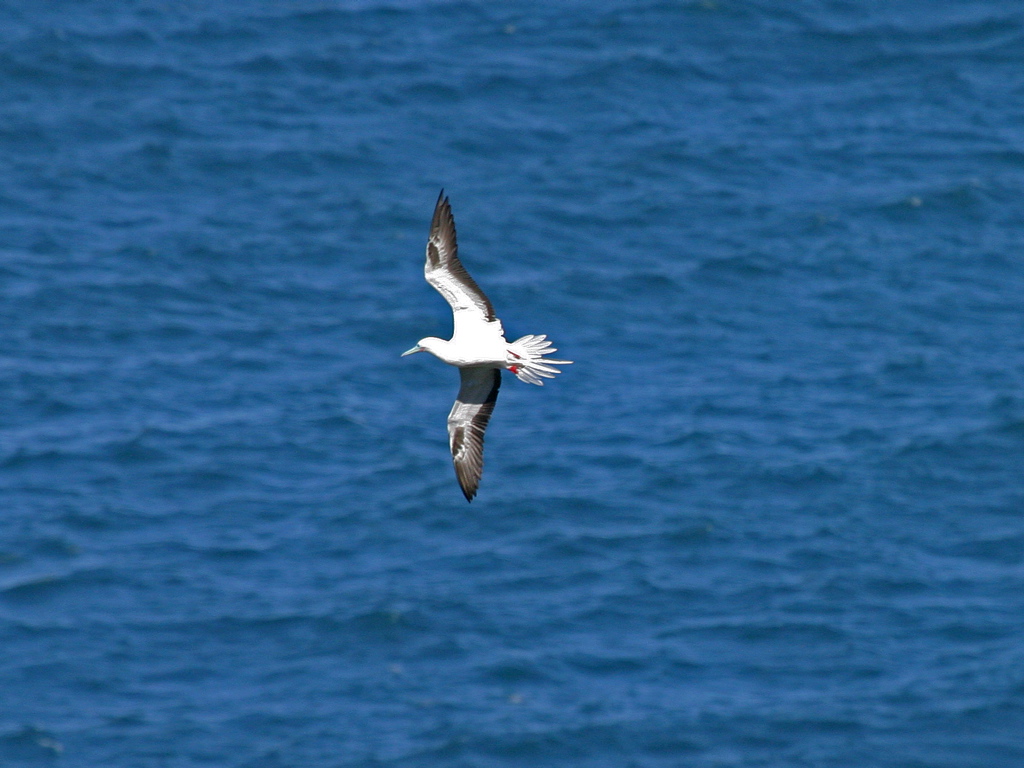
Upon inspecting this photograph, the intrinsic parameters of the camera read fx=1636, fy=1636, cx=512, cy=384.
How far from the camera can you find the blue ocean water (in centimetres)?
3384

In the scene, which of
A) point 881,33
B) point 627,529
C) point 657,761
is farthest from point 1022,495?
point 881,33

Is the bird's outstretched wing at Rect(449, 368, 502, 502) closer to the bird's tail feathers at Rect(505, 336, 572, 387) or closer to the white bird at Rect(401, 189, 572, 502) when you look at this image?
the white bird at Rect(401, 189, 572, 502)

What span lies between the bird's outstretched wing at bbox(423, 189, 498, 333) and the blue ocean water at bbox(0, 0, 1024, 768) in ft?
54.5

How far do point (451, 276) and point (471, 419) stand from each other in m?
2.24

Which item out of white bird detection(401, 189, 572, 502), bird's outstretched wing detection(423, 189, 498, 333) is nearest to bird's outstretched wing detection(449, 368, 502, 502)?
white bird detection(401, 189, 572, 502)

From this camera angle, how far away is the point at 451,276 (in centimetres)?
1761

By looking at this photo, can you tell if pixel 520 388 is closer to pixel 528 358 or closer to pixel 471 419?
pixel 471 419

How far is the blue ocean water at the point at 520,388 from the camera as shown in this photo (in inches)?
1332

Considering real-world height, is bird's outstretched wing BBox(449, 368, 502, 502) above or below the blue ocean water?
below

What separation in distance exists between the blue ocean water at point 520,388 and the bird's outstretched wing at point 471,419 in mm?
14856

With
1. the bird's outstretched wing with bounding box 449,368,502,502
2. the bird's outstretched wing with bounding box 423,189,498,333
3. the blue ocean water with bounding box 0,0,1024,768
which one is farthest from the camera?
the blue ocean water with bounding box 0,0,1024,768

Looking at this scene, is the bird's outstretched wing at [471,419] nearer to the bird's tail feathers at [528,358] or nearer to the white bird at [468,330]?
the white bird at [468,330]

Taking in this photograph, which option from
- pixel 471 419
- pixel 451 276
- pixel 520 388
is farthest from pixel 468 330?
pixel 520 388

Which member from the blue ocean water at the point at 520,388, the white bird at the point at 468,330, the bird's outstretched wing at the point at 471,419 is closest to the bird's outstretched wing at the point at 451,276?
the white bird at the point at 468,330
